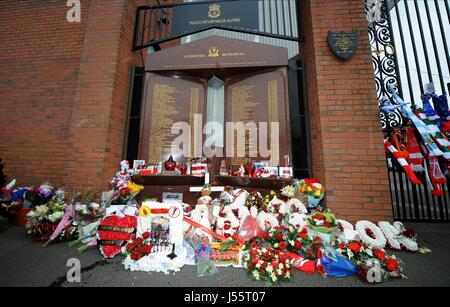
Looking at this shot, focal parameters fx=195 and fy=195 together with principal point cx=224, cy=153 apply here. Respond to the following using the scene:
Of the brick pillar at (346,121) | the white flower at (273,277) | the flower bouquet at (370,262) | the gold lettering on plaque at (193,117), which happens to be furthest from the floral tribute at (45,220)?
the brick pillar at (346,121)

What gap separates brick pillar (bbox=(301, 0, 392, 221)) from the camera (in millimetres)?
2955

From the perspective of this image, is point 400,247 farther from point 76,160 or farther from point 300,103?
point 76,160

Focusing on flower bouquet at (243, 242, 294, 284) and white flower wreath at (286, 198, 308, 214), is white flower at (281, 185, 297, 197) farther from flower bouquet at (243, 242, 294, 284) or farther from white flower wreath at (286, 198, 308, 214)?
flower bouquet at (243, 242, 294, 284)

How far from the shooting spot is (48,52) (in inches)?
181

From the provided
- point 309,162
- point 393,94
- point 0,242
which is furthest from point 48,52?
point 393,94

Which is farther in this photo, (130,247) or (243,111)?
(243,111)

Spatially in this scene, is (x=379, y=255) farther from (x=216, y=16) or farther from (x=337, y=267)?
(x=216, y=16)

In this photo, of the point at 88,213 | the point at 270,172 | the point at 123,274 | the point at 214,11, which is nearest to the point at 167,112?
the point at 88,213

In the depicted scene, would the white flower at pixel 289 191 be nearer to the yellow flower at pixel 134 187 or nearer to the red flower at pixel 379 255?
the red flower at pixel 379 255

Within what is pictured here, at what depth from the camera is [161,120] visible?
149 inches

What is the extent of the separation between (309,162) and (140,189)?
2.95 meters

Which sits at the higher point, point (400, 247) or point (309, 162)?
point (309, 162)

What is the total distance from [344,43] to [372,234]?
3.02 meters

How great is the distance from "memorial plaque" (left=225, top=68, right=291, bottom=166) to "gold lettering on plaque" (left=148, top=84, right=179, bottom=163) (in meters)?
1.14
